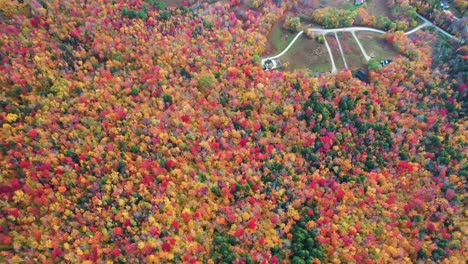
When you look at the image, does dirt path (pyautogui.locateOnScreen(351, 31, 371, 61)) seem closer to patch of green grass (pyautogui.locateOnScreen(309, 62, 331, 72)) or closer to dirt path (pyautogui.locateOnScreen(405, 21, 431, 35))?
patch of green grass (pyautogui.locateOnScreen(309, 62, 331, 72))

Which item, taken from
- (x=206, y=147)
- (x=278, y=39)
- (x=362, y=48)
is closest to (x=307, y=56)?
(x=278, y=39)

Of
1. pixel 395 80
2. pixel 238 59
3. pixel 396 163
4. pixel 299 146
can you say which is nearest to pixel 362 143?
pixel 396 163

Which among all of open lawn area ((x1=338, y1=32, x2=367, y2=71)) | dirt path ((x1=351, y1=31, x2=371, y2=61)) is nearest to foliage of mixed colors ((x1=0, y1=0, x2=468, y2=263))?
open lawn area ((x1=338, y1=32, x2=367, y2=71))

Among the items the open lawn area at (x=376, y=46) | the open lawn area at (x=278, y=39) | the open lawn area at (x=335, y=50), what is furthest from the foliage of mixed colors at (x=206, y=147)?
the open lawn area at (x=335, y=50)

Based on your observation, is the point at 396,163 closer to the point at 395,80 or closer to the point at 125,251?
the point at 395,80

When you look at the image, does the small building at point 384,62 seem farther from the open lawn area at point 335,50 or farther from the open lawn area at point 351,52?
the open lawn area at point 335,50

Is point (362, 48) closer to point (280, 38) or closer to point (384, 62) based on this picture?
point (384, 62)
